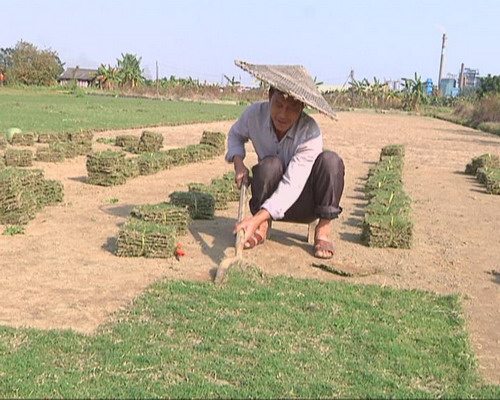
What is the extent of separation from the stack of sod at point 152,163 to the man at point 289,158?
5157 mm

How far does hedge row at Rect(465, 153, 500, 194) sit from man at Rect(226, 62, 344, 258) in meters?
6.12

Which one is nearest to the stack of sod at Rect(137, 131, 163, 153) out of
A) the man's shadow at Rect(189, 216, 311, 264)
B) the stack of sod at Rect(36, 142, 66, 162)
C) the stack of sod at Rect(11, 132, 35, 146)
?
the stack of sod at Rect(36, 142, 66, 162)

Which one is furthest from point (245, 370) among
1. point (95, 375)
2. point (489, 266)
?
point (489, 266)

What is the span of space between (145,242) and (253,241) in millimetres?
1073

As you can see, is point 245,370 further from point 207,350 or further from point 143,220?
point 143,220

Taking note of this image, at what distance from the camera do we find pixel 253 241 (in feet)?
19.7

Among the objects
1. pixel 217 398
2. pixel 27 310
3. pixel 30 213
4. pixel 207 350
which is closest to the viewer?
pixel 217 398

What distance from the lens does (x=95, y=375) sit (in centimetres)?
324

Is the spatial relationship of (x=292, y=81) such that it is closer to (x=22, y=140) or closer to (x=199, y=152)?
(x=199, y=152)

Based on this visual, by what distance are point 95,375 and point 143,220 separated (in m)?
3.01

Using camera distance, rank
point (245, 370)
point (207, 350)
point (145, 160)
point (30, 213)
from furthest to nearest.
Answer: point (145, 160) < point (30, 213) < point (207, 350) < point (245, 370)

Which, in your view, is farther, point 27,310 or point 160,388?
point 27,310

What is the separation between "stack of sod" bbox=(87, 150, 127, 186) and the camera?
9812 mm

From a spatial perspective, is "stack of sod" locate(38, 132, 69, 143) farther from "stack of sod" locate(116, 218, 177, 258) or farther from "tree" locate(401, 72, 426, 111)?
"tree" locate(401, 72, 426, 111)
